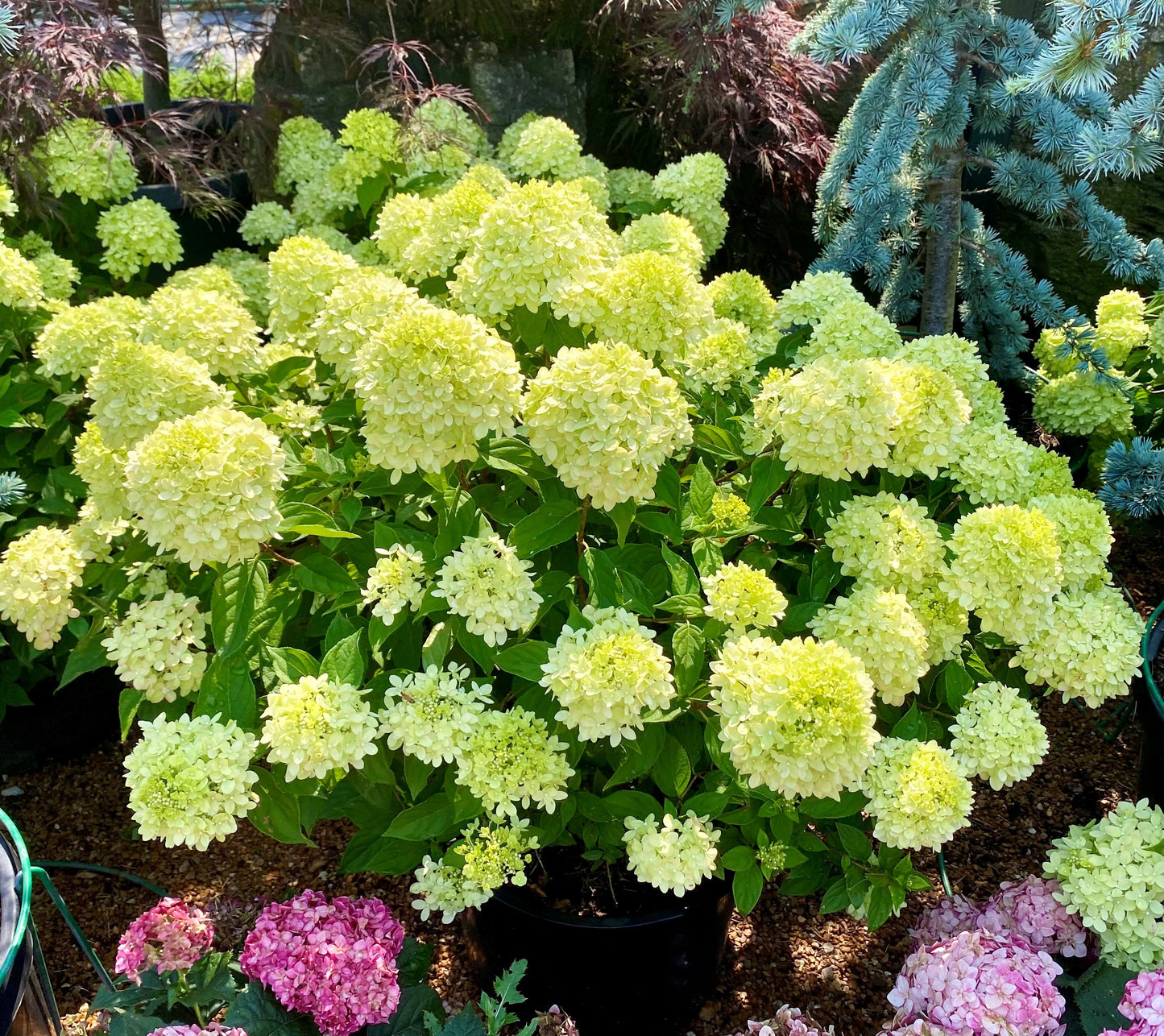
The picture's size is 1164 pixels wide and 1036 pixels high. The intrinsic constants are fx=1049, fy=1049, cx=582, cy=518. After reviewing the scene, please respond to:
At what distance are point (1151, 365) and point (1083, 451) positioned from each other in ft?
1.01

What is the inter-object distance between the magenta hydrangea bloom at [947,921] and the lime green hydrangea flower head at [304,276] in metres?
1.67

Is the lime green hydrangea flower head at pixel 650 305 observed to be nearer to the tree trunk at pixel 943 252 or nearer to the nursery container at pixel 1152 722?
the nursery container at pixel 1152 722

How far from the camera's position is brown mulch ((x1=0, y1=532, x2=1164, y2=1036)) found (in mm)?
2240

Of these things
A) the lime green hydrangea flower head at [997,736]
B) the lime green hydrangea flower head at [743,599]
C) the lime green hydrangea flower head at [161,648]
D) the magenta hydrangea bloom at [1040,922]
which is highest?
the lime green hydrangea flower head at [743,599]

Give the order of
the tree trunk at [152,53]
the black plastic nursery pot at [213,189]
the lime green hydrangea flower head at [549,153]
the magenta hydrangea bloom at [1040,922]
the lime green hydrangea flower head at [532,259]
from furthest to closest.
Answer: the black plastic nursery pot at [213,189] < the tree trunk at [152,53] < the lime green hydrangea flower head at [549,153] < the magenta hydrangea bloom at [1040,922] < the lime green hydrangea flower head at [532,259]

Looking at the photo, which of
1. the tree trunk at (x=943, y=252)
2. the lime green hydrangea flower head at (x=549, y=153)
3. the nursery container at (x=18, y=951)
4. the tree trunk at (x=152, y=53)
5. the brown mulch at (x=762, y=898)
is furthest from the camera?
the tree trunk at (x=152, y=53)

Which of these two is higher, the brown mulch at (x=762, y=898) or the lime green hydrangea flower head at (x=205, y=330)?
the lime green hydrangea flower head at (x=205, y=330)

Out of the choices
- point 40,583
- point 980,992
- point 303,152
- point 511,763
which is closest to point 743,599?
point 511,763

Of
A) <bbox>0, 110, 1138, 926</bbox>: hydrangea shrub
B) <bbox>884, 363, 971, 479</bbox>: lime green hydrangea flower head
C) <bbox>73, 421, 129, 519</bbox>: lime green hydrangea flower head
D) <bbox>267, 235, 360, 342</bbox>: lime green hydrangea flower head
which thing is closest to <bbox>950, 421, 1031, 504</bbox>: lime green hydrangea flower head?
<bbox>0, 110, 1138, 926</bbox>: hydrangea shrub

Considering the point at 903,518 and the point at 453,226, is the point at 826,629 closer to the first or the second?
the point at 903,518

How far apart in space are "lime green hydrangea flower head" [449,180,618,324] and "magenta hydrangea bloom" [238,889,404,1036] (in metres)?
1.08

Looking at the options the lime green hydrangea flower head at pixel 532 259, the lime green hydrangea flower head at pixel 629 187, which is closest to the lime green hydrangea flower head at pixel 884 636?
the lime green hydrangea flower head at pixel 532 259

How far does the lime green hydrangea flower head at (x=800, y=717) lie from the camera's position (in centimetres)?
147

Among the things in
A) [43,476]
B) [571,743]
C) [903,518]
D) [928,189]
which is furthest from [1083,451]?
[43,476]
